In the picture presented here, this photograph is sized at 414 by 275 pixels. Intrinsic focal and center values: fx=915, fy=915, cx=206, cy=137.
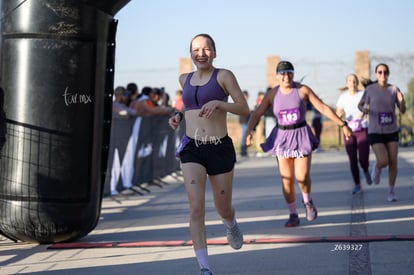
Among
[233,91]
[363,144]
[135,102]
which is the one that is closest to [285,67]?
[233,91]

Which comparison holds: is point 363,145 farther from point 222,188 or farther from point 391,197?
point 222,188

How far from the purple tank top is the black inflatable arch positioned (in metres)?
2.37

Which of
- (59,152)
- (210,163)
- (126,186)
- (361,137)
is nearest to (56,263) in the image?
(59,152)

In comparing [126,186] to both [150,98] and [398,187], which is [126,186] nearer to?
[150,98]

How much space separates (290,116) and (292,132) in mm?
189

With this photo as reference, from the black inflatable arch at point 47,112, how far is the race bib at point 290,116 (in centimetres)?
242

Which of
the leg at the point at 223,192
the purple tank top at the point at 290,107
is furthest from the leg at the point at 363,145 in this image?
the leg at the point at 223,192

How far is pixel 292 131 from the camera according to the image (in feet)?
34.4

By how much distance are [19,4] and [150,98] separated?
8.11 meters

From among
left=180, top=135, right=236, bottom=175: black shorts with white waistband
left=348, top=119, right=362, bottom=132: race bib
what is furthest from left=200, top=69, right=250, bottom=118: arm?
left=348, top=119, right=362, bottom=132: race bib

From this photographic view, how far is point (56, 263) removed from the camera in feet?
26.9

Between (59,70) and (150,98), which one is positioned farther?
(150,98)

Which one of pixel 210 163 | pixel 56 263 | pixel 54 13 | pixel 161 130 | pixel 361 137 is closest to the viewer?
pixel 210 163

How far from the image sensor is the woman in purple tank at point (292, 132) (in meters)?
10.4
